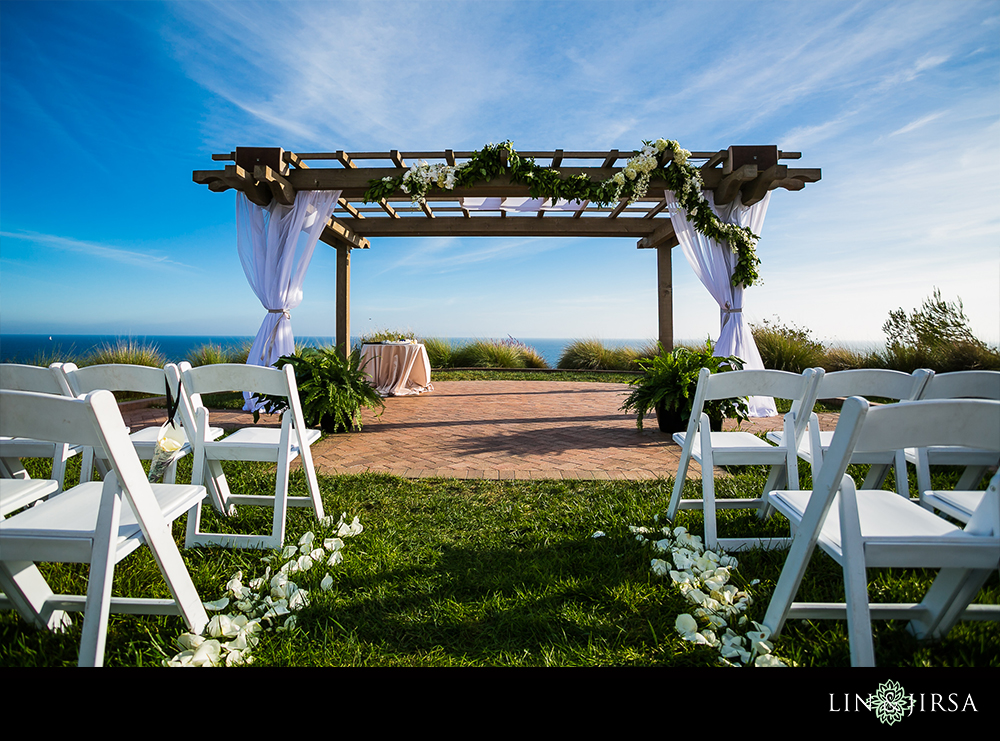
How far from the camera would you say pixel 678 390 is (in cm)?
452

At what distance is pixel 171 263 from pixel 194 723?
1258 inches

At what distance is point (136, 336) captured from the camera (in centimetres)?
955

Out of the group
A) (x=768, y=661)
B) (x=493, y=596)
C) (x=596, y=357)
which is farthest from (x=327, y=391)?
(x=596, y=357)

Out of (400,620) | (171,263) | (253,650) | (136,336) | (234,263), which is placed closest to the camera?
(253,650)

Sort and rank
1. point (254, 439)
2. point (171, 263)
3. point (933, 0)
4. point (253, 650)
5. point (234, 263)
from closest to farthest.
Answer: point (253, 650) → point (933, 0) → point (254, 439) → point (234, 263) → point (171, 263)

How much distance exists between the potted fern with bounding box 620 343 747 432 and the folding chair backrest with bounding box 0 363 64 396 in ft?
14.4

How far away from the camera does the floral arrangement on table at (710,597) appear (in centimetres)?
137

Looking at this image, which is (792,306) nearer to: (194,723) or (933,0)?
(933,0)

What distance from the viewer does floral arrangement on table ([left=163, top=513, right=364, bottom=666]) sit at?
4.41 ft

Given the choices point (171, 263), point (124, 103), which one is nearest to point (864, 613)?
point (124, 103)

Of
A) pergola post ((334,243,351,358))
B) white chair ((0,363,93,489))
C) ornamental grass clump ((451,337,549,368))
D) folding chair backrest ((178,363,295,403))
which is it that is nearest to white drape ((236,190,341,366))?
pergola post ((334,243,351,358))

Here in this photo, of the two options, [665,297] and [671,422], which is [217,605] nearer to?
[671,422]

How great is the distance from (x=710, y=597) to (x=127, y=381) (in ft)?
8.43

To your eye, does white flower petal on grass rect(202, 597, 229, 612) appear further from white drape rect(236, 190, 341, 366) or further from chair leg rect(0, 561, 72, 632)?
white drape rect(236, 190, 341, 366)
